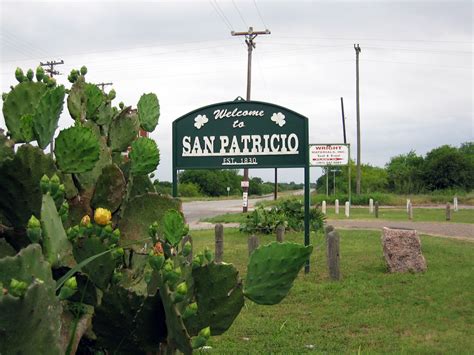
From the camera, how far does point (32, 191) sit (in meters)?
1.82

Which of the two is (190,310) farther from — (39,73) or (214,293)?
(39,73)

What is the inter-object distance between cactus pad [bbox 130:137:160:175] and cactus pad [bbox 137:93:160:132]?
421 millimetres

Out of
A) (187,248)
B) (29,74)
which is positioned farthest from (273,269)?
(29,74)

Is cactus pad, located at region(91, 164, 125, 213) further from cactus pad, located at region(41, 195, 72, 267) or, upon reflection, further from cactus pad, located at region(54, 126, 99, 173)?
cactus pad, located at region(41, 195, 72, 267)

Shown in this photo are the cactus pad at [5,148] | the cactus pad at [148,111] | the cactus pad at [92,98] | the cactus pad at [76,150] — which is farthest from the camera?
the cactus pad at [148,111]

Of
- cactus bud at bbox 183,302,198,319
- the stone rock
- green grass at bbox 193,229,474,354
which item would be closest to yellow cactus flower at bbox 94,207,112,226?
cactus bud at bbox 183,302,198,319

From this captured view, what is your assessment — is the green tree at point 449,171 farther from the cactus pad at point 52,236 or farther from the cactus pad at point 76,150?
the cactus pad at point 52,236

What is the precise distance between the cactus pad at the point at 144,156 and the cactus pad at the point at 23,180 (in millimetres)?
337

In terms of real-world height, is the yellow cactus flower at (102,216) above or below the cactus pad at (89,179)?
below

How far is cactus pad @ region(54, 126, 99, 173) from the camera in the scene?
5.90 ft

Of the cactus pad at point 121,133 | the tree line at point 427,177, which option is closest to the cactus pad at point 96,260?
the cactus pad at point 121,133

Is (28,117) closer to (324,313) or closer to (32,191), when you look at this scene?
(32,191)

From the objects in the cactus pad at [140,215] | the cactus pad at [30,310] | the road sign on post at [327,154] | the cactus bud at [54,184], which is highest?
the road sign on post at [327,154]

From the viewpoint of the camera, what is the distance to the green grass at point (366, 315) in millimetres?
6035
